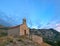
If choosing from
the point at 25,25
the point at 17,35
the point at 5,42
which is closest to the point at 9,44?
the point at 5,42

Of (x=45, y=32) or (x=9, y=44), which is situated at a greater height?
(x=45, y=32)

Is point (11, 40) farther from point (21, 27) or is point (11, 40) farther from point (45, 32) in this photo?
point (45, 32)

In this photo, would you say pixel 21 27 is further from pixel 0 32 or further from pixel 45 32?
pixel 45 32

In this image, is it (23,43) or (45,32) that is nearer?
(23,43)

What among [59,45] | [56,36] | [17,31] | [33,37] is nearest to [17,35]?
[17,31]

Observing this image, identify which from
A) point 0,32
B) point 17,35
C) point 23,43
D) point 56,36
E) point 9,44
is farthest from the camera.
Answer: point 56,36

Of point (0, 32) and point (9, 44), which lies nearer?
point (9, 44)

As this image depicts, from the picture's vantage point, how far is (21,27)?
53438mm

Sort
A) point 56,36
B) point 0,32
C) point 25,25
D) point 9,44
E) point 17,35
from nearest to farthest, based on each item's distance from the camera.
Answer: point 9,44 < point 17,35 < point 25,25 < point 0,32 < point 56,36

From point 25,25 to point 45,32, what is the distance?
2743 cm

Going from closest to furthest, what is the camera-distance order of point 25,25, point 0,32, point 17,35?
point 17,35
point 25,25
point 0,32

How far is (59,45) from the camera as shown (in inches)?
2314

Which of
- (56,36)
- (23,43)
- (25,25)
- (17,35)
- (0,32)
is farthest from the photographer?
(56,36)

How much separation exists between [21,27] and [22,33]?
6.52 ft
